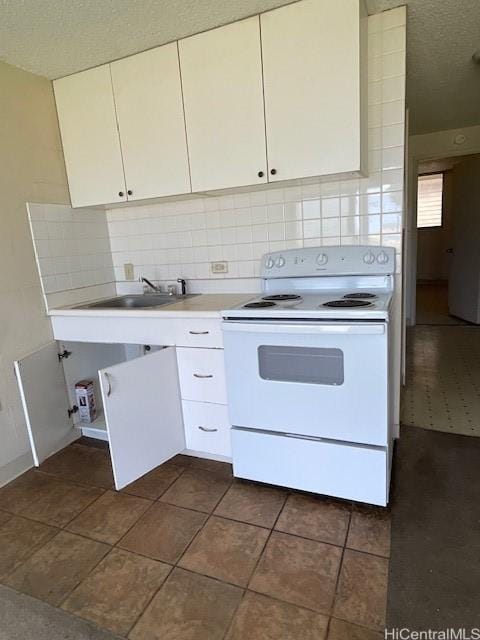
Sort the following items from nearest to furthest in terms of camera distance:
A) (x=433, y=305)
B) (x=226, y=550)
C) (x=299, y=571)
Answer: (x=299, y=571) < (x=226, y=550) < (x=433, y=305)

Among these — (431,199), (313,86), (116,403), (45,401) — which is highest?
(313,86)

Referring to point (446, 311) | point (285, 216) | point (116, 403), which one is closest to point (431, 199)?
point (446, 311)

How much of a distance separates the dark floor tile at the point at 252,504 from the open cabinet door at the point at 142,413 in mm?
394

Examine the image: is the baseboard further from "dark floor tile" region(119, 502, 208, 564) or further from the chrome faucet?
the chrome faucet

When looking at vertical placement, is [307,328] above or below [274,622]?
above

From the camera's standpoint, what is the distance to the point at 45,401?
7.15 ft

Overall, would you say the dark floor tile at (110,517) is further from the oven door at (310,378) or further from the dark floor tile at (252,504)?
the oven door at (310,378)

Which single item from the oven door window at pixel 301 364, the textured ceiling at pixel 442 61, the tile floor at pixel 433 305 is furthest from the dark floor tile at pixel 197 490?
the tile floor at pixel 433 305

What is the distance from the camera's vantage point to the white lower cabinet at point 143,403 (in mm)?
1740

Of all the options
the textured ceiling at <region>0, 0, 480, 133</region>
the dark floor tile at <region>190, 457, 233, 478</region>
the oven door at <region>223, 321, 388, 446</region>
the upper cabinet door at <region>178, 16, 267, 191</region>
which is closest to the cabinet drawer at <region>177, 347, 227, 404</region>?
the oven door at <region>223, 321, 388, 446</region>

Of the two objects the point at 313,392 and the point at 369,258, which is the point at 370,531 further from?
the point at 369,258

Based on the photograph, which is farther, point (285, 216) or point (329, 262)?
point (285, 216)

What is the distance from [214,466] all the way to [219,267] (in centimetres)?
117

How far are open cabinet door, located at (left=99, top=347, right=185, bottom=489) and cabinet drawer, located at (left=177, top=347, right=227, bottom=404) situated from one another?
43 millimetres
